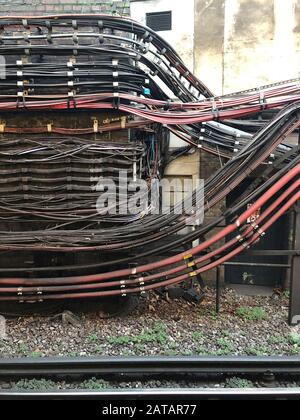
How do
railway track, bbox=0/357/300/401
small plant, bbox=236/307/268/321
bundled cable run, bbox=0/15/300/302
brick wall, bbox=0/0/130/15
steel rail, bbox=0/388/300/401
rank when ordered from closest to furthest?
steel rail, bbox=0/388/300/401 → railway track, bbox=0/357/300/401 → bundled cable run, bbox=0/15/300/302 → small plant, bbox=236/307/268/321 → brick wall, bbox=0/0/130/15

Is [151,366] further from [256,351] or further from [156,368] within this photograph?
[256,351]

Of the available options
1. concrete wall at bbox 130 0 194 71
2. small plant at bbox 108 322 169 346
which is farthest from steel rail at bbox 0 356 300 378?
concrete wall at bbox 130 0 194 71

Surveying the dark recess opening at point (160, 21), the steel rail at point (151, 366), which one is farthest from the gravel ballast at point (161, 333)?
the dark recess opening at point (160, 21)

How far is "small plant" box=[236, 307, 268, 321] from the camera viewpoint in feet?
18.1

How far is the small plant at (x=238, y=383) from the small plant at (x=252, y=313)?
1673 mm

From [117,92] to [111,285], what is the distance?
8.89ft

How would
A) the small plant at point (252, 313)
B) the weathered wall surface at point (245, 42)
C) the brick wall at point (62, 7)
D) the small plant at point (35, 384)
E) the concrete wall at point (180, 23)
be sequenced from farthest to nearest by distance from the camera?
the concrete wall at point (180, 23) → the weathered wall surface at point (245, 42) → the brick wall at point (62, 7) → the small plant at point (252, 313) → the small plant at point (35, 384)

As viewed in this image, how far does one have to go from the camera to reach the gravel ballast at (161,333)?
4.53 metres

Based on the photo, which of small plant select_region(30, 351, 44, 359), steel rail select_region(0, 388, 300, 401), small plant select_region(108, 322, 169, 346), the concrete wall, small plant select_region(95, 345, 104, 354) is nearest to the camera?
steel rail select_region(0, 388, 300, 401)

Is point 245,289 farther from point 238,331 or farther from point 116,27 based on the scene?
point 116,27

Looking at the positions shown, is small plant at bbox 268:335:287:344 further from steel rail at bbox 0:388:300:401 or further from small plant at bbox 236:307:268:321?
steel rail at bbox 0:388:300:401

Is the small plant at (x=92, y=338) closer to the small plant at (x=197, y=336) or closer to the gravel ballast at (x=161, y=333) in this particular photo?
the gravel ballast at (x=161, y=333)

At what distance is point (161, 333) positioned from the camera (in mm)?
4832

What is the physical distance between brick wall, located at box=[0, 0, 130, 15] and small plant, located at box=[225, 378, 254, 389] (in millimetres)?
5658
